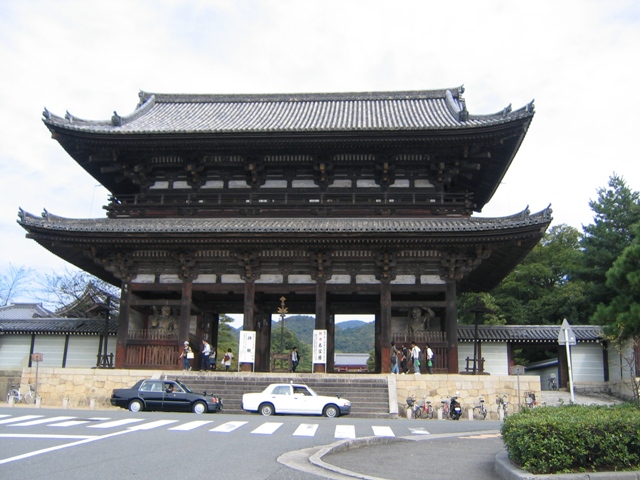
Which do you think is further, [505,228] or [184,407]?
[505,228]

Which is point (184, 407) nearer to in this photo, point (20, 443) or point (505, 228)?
point (20, 443)

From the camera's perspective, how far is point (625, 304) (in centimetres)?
1706

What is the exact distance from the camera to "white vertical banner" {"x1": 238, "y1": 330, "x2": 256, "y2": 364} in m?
25.3

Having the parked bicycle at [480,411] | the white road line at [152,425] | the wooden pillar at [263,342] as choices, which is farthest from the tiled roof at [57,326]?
the parked bicycle at [480,411]

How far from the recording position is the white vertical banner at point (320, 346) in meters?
25.2

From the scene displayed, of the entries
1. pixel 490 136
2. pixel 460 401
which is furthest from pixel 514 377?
pixel 490 136

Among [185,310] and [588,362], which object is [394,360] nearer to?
[185,310]

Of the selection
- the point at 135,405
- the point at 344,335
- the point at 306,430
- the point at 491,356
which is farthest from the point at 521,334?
the point at 344,335

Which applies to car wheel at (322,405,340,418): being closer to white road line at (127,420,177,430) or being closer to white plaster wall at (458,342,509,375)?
white road line at (127,420,177,430)

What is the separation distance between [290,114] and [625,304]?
22.0m

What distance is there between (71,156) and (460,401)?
20.6 m

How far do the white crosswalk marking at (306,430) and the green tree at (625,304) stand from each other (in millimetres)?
8204

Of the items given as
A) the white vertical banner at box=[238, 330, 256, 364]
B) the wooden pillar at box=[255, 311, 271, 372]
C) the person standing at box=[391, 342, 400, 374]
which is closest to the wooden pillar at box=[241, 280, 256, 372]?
the white vertical banner at box=[238, 330, 256, 364]

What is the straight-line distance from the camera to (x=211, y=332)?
31.9 m
